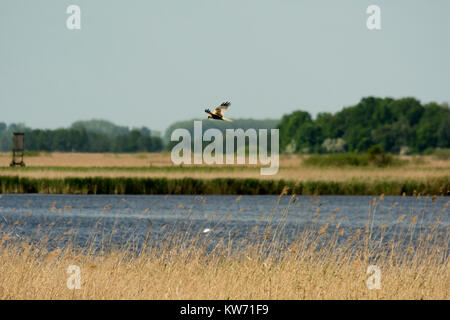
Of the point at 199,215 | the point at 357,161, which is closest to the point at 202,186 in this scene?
the point at 199,215

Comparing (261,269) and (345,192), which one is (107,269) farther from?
(345,192)

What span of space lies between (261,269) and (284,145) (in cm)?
12324

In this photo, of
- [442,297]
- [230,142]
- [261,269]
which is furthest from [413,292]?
[230,142]

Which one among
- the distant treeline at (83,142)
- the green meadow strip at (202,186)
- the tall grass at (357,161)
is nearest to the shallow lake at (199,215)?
the green meadow strip at (202,186)

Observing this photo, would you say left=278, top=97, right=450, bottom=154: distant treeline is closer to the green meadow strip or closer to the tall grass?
the tall grass

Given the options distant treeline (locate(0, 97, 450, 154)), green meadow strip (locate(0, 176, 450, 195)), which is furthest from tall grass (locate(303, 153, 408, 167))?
distant treeline (locate(0, 97, 450, 154))

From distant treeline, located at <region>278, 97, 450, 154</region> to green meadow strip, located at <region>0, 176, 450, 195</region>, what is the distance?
75324 millimetres

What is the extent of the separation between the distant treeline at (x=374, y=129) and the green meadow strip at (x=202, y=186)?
75.3m

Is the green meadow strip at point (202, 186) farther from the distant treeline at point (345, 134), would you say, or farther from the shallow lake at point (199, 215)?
the distant treeline at point (345, 134)

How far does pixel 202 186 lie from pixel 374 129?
89.4 m

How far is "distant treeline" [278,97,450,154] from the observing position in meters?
115

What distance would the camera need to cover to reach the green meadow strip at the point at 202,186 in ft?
129

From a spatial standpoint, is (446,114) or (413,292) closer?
(413,292)

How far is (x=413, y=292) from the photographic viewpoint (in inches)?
406
